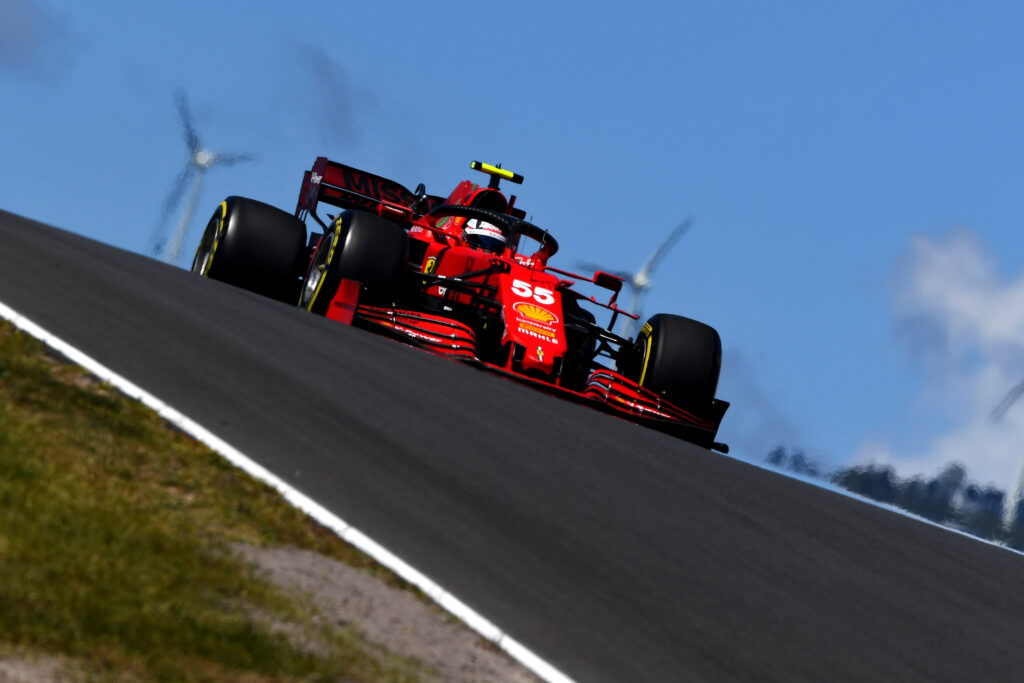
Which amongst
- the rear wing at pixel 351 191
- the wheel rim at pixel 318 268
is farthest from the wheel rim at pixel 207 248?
the rear wing at pixel 351 191

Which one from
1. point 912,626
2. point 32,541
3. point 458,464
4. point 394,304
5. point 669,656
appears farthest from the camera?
point 394,304

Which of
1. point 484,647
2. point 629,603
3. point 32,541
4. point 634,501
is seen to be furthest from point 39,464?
point 634,501

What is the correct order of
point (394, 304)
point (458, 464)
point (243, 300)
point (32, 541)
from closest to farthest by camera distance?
1. point (32, 541)
2. point (458, 464)
3. point (243, 300)
4. point (394, 304)

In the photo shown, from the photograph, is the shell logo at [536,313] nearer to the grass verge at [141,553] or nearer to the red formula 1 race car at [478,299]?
the red formula 1 race car at [478,299]

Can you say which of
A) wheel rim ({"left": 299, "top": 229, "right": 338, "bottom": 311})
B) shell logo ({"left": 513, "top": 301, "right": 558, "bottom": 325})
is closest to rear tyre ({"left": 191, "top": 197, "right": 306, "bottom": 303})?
wheel rim ({"left": 299, "top": 229, "right": 338, "bottom": 311})

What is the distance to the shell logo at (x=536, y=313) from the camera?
1136cm

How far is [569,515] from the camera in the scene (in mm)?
6090

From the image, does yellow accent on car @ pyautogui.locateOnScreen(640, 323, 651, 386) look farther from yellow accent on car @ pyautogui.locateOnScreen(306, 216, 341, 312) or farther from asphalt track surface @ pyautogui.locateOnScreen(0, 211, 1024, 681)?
yellow accent on car @ pyautogui.locateOnScreen(306, 216, 341, 312)

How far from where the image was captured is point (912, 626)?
5684 millimetres

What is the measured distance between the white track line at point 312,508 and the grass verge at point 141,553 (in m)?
0.08

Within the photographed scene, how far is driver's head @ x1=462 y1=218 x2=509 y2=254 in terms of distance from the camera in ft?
44.5

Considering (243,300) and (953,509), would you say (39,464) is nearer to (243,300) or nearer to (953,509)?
(243,300)

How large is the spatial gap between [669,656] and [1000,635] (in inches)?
88.9

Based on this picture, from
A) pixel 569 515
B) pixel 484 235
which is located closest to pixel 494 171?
pixel 484 235
